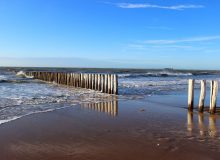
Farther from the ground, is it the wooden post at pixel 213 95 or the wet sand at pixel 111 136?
the wooden post at pixel 213 95

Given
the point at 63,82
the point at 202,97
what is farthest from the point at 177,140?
the point at 63,82

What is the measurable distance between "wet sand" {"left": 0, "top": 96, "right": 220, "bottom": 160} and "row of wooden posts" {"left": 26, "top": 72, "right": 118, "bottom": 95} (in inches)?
396

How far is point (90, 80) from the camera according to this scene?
85.3 ft

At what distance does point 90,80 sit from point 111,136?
691 inches

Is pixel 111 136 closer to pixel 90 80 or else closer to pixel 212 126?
pixel 212 126

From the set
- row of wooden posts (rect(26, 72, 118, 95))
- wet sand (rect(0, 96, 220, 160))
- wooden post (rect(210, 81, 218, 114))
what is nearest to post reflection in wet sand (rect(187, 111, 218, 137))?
wet sand (rect(0, 96, 220, 160))

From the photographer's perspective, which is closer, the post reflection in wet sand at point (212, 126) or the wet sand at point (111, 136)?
the wet sand at point (111, 136)

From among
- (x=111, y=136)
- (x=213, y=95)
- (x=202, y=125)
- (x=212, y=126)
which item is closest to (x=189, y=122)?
(x=202, y=125)

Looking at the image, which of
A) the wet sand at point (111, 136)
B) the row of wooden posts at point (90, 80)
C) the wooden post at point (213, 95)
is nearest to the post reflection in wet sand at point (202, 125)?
the wet sand at point (111, 136)

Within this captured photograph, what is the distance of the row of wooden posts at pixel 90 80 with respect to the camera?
73.9ft

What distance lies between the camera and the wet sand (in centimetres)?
695

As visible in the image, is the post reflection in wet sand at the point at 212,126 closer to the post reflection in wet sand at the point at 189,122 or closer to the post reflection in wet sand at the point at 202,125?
the post reflection in wet sand at the point at 202,125

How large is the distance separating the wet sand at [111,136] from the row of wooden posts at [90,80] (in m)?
10.1

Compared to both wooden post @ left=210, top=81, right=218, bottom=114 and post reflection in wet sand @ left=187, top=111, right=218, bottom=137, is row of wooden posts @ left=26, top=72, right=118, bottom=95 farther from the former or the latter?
post reflection in wet sand @ left=187, top=111, right=218, bottom=137
